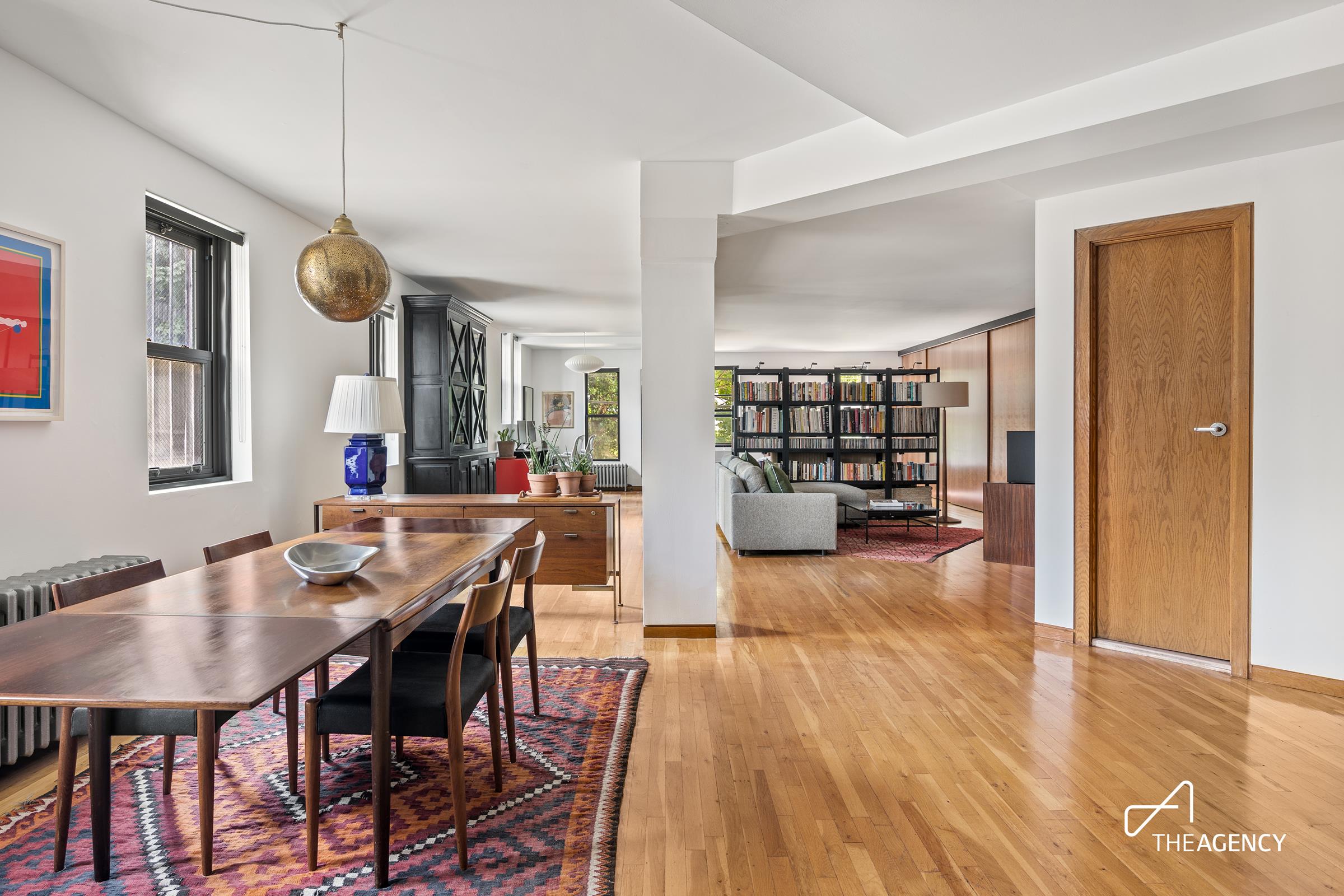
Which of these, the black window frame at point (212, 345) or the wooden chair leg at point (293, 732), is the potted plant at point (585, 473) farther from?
the wooden chair leg at point (293, 732)

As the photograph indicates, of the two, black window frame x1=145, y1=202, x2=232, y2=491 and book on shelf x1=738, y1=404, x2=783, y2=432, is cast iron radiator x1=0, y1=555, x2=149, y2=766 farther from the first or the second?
book on shelf x1=738, y1=404, x2=783, y2=432

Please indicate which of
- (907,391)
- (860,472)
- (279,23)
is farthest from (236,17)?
(907,391)

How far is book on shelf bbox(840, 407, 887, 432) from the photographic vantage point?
28.8 feet

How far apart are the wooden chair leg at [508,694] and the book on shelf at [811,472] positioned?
6.34 meters

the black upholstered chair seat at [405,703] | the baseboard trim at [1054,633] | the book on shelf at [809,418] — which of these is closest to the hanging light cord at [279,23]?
A: the black upholstered chair seat at [405,703]

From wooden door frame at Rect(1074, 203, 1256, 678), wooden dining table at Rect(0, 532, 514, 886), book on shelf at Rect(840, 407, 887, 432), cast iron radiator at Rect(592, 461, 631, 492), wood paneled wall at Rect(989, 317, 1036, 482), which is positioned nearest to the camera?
wooden dining table at Rect(0, 532, 514, 886)

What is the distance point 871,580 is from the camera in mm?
5430

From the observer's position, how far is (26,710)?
96.4 inches

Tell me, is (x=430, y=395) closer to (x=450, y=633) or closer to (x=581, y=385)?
(x=450, y=633)

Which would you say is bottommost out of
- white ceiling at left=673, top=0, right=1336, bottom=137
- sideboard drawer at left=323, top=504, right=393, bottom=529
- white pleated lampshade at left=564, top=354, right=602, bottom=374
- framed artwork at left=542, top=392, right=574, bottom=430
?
sideboard drawer at left=323, top=504, right=393, bottom=529

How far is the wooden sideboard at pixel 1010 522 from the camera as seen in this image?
5688mm

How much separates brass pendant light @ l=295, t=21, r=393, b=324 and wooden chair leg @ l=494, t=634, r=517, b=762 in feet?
4.10

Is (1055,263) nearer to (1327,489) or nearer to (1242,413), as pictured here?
(1242,413)

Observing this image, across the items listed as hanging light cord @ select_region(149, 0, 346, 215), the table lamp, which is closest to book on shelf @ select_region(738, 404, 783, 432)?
the table lamp
